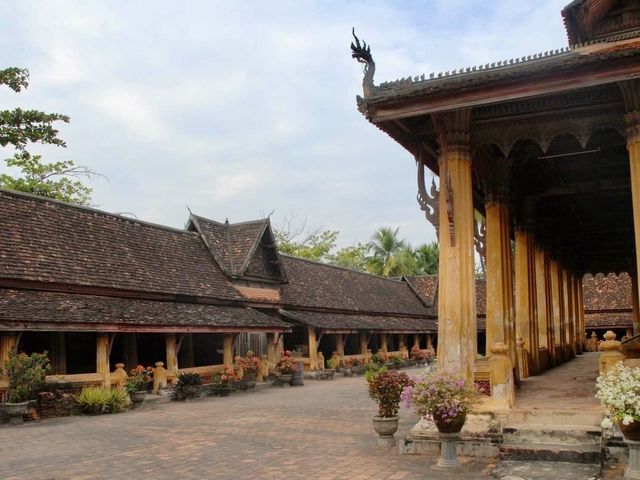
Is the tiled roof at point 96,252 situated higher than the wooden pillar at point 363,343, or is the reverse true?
the tiled roof at point 96,252

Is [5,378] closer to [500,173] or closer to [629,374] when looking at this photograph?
[500,173]

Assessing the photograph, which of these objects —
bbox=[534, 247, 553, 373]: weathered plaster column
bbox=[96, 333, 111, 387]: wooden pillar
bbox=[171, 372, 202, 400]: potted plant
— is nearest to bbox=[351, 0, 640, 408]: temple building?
bbox=[534, 247, 553, 373]: weathered plaster column

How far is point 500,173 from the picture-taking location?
12430 millimetres

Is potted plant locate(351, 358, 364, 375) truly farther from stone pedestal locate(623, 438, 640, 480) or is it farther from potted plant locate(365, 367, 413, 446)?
stone pedestal locate(623, 438, 640, 480)

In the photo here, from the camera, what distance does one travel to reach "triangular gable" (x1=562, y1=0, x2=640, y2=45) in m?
11.1

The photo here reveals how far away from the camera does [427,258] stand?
65.4m

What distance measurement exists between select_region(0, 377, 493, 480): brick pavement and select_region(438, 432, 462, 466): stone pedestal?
0.16m

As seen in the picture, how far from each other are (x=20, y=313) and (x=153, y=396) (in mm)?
4964

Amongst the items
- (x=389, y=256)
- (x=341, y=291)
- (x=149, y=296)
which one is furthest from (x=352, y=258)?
(x=149, y=296)

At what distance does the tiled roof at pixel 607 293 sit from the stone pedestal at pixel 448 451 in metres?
31.8

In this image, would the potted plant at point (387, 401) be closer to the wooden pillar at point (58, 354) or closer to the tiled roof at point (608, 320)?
the wooden pillar at point (58, 354)

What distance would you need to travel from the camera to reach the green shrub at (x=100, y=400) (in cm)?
1573

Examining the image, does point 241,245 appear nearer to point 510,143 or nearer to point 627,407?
point 510,143

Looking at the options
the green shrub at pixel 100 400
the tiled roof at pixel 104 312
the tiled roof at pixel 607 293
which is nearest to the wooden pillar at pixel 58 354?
the tiled roof at pixel 104 312
